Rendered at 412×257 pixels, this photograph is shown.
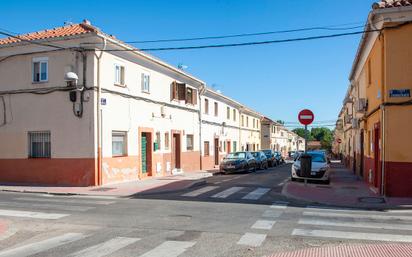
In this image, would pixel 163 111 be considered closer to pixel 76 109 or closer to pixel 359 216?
pixel 76 109

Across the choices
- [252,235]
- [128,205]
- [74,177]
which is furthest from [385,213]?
[74,177]

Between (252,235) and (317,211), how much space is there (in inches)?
146

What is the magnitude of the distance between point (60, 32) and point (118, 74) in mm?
3023

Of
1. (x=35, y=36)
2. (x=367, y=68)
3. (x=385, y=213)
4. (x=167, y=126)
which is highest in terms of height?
(x=35, y=36)

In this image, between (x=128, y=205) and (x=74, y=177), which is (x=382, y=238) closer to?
(x=128, y=205)

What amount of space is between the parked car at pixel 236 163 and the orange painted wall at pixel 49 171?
436 inches

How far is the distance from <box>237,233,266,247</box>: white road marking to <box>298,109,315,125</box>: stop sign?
8.51 m

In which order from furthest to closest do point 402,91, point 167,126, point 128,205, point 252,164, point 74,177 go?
point 252,164 < point 167,126 < point 74,177 < point 402,91 < point 128,205

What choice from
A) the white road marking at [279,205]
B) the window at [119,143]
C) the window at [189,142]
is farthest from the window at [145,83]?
the white road marking at [279,205]

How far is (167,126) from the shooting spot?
81.1 ft

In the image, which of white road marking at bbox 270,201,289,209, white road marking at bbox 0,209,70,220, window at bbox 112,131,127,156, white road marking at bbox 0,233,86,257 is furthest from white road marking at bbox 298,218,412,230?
window at bbox 112,131,127,156

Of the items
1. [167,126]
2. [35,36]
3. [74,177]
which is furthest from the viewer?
[167,126]

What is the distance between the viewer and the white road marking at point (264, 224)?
29.0ft

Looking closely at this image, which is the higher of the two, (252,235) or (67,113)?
(67,113)
